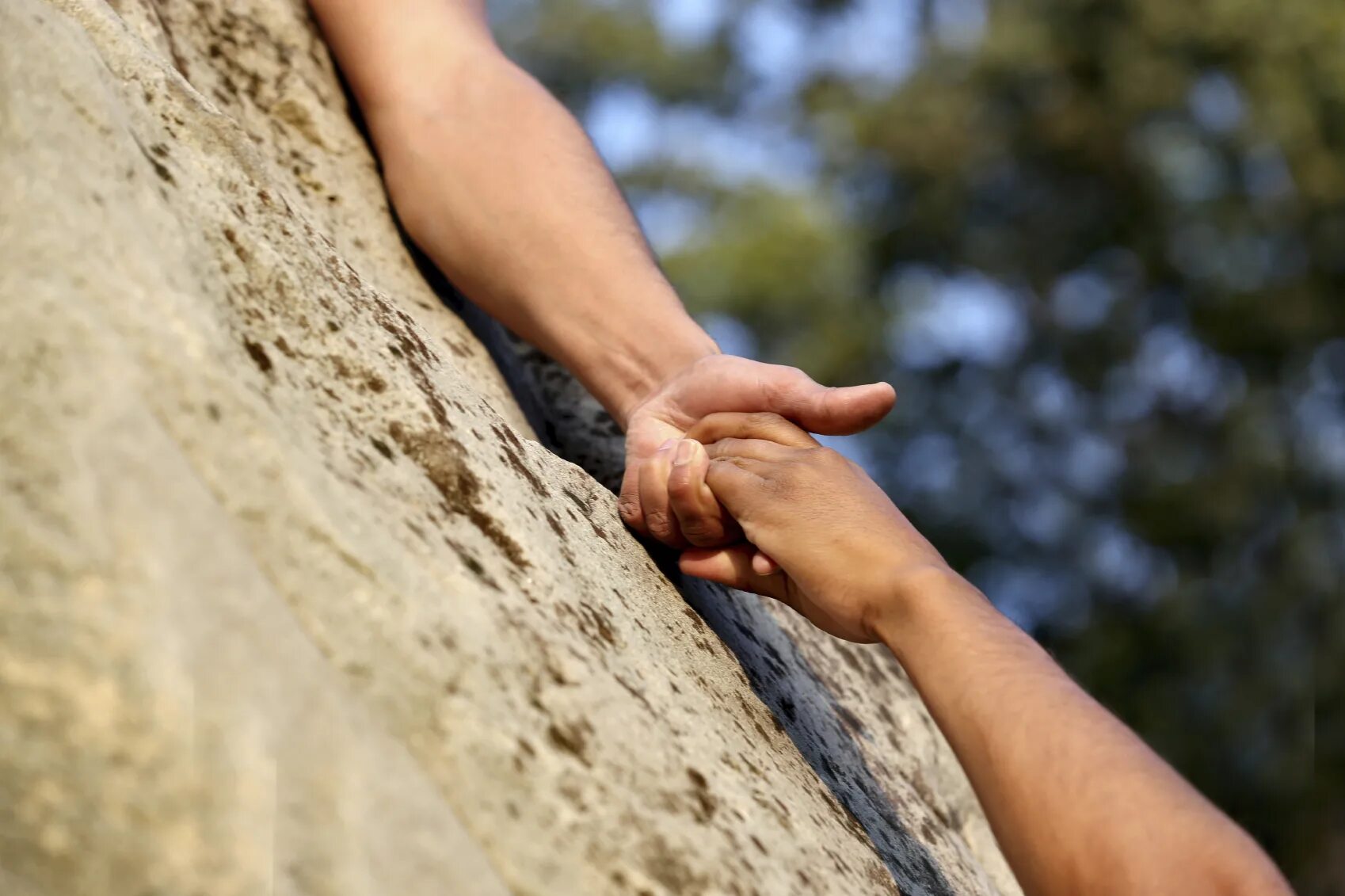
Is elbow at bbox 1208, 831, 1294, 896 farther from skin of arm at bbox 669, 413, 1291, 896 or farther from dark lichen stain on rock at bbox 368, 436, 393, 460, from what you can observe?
dark lichen stain on rock at bbox 368, 436, 393, 460

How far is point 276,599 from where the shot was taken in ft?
2.77

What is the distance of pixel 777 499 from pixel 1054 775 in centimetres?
47

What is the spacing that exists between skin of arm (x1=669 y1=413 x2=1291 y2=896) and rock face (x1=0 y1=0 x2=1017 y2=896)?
15 cm

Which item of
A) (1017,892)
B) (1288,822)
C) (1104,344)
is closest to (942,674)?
A: (1017,892)

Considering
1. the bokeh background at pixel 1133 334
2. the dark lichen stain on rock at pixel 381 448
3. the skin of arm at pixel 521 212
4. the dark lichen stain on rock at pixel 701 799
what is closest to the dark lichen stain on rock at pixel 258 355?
the dark lichen stain on rock at pixel 381 448

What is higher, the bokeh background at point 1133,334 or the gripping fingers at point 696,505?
the bokeh background at point 1133,334

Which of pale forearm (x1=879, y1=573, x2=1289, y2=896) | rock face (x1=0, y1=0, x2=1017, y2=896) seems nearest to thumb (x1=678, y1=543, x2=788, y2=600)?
rock face (x1=0, y1=0, x2=1017, y2=896)

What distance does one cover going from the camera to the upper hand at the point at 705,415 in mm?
1483

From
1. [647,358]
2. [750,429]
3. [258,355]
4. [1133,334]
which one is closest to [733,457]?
[750,429]

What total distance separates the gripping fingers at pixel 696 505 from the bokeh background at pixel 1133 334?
873 cm

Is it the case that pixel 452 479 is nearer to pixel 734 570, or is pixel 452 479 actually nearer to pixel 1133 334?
pixel 734 570

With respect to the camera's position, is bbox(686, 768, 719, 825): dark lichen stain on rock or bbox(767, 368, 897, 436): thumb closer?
bbox(686, 768, 719, 825): dark lichen stain on rock

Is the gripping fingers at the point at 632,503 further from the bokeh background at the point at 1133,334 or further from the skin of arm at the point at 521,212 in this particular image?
the bokeh background at the point at 1133,334

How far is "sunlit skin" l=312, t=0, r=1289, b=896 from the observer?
106 cm
